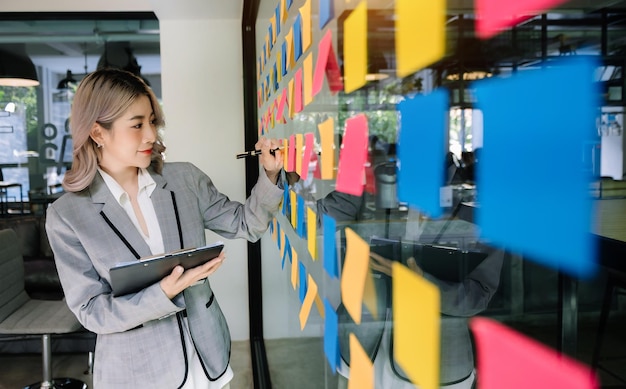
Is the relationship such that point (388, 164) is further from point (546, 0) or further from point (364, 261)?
point (546, 0)

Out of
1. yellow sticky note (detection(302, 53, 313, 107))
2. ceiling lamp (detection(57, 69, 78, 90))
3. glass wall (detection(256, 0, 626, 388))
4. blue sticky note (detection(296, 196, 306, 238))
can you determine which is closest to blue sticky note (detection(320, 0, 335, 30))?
glass wall (detection(256, 0, 626, 388))

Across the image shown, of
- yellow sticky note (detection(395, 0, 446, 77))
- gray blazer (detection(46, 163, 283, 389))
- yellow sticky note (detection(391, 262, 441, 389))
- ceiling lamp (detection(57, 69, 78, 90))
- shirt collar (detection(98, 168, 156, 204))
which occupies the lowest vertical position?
gray blazer (detection(46, 163, 283, 389))

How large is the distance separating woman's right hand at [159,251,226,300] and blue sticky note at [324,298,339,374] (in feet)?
1.84

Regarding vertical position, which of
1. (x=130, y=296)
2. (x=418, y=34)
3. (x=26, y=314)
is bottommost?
(x=26, y=314)

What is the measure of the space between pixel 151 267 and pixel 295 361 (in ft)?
2.23

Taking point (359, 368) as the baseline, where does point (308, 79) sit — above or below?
above

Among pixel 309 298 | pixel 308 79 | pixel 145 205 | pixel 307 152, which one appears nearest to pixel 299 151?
pixel 307 152

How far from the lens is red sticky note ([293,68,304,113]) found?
1.22m

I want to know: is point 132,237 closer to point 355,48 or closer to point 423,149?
point 355,48

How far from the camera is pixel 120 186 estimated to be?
169cm

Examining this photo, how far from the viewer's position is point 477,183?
0.38 metres

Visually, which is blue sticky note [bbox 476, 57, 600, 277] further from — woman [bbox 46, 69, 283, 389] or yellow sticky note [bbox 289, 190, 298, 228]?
woman [bbox 46, 69, 283, 389]

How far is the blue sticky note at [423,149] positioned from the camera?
0.45 metres

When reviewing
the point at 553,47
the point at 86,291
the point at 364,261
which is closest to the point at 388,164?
the point at 364,261
